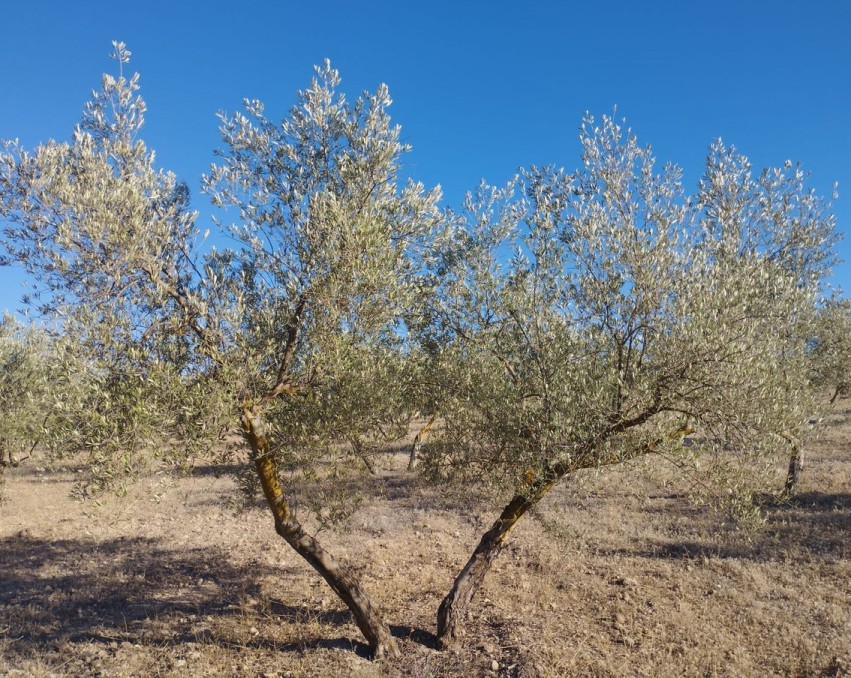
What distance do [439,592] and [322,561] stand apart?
4804mm

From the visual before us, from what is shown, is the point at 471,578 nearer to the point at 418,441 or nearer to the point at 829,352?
the point at 418,441

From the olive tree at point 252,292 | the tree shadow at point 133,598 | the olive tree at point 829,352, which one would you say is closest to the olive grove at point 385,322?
the olive tree at point 252,292

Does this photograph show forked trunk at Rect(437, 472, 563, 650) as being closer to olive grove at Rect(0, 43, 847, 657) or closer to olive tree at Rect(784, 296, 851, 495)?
olive grove at Rect(0, 43, 847, 657)

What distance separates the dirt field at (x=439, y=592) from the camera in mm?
9484

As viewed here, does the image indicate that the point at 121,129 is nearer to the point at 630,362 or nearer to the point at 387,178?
the point at 387,178

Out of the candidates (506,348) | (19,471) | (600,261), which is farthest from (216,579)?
(19,471)

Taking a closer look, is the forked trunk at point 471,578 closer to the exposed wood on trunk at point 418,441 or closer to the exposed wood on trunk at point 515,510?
the exposed wood on trunk at point 515,510

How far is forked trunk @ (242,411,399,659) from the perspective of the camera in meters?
8.73

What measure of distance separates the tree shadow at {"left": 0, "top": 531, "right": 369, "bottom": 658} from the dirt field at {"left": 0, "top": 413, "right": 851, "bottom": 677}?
60 millimetres

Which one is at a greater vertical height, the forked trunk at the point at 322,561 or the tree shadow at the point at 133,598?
the forked trunk at the point at 322,561

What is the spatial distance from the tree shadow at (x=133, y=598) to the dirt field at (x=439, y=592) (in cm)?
6

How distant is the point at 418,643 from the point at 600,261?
794cm

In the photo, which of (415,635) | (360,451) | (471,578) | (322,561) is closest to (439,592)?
(415,635)

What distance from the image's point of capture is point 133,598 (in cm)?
1304
